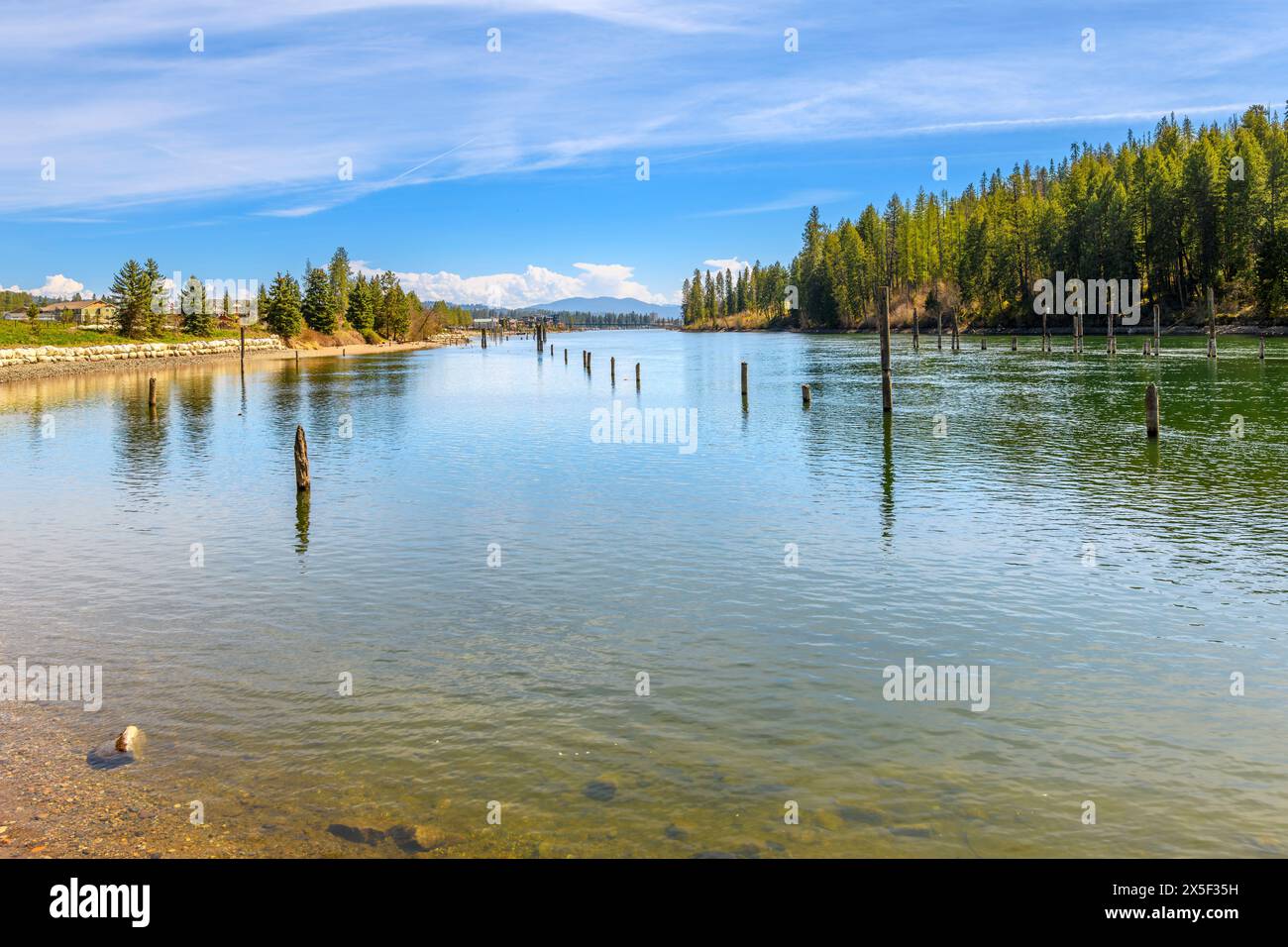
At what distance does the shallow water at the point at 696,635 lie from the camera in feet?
36.1

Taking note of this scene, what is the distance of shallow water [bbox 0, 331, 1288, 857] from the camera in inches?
433

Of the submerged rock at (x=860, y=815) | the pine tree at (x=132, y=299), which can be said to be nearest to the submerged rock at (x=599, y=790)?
the submerged rock at (x=860, y=815)

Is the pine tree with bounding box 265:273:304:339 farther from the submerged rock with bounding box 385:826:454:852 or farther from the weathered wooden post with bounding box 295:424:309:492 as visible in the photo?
the submerged rock with bounding box 385:826:454:852

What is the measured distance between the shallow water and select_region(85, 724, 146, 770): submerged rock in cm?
35

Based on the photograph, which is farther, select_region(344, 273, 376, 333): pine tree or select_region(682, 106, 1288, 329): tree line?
select_region(344, 273, 376, 333): pine tree

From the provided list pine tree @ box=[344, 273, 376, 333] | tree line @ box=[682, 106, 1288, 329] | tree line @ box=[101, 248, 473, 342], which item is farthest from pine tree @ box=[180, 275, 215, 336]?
tree line @ box=[682, 106, 1288, 329]

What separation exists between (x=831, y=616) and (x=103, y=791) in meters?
12.6

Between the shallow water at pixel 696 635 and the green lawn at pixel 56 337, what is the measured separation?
8395 cm

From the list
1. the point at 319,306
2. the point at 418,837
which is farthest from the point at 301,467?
the point at 319,306

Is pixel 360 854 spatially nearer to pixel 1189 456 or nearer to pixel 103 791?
pixel 103 791

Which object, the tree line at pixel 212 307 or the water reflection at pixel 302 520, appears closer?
the water reflection at pixel 302 520

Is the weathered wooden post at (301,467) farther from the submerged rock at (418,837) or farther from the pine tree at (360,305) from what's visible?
the pine tree at (360,305)

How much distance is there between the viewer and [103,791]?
11.4 meters
